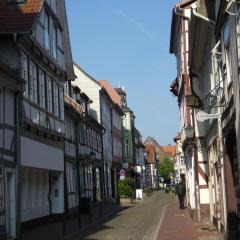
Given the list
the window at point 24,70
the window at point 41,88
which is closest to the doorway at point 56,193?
the window at point 41,88

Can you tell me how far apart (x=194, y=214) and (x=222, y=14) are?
51.8 ft

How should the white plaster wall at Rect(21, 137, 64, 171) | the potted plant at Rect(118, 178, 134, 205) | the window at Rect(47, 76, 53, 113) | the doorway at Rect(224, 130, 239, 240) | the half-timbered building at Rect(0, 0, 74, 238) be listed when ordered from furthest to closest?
the potted plant at Rect(118, 178, 134, 205), the window at Rect(47, 76, 53, 113), the white plaster wall at Rect(21, 137, 64, 171), the half-timbered building at Rect(0, 0, 74, 238), the doorway at Rect(224, 130, 239, 240)

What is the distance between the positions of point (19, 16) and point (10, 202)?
7624mm

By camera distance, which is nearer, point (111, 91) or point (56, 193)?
point (56, 193)

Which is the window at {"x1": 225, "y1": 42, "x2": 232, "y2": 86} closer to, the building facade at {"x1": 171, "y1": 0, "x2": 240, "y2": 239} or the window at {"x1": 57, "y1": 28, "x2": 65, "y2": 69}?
the building facade at {"x1": 171, "y1": 0, "x2": 240, "y2": 239}

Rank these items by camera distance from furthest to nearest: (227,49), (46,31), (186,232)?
(46,31) → (186,232) → (227,49)

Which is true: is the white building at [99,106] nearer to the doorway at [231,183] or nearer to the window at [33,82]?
the window at [33,82]

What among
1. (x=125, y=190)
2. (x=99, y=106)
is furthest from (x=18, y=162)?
(x=125, y=190)

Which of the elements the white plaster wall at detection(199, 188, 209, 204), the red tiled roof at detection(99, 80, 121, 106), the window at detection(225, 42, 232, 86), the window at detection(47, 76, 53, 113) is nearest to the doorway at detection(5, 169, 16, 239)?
the window at detection(47, 76, 53, 113)

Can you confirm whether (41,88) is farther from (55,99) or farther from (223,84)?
(223,84)

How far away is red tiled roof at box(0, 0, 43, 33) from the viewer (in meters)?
23.7

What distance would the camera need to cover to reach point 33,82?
84.3ft

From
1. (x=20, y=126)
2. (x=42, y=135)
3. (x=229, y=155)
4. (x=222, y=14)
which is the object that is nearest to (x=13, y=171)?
(x=20, y=126)

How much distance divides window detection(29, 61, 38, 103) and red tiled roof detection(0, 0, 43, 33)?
1.87 metres
